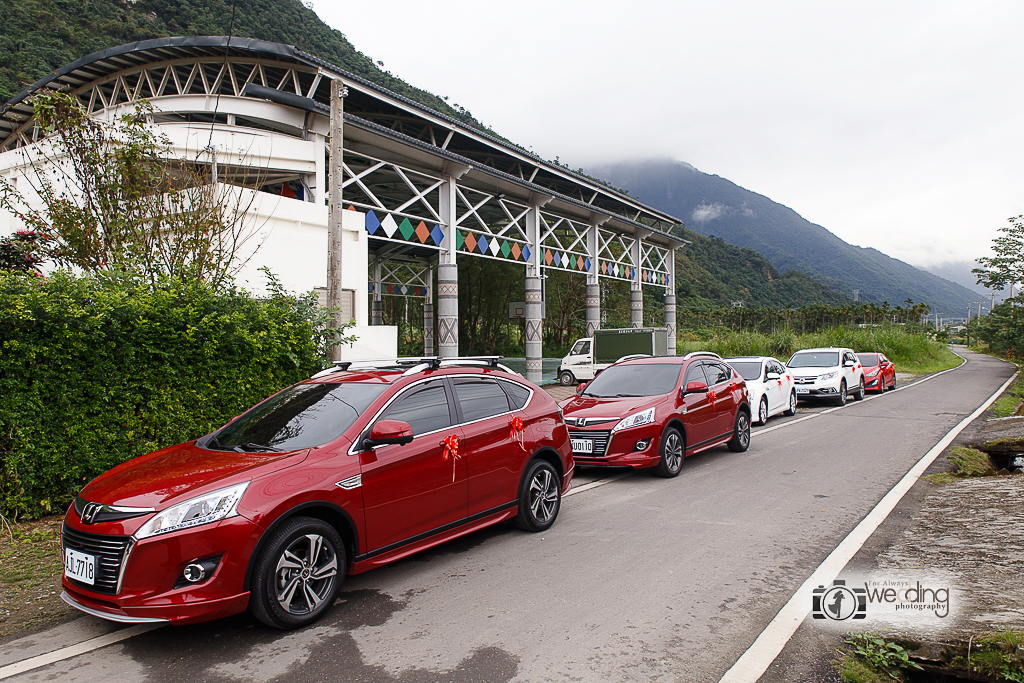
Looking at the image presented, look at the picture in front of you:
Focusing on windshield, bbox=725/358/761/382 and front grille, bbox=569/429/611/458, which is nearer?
front grille, bbox=569/429/611/458

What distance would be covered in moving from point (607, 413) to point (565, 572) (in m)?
3.78

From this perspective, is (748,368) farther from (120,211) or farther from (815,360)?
(120,211)

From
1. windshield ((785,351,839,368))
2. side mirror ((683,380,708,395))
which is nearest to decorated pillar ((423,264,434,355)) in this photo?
windshield ((785,351,839,368))

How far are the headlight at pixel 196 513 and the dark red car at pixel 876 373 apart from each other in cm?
2266

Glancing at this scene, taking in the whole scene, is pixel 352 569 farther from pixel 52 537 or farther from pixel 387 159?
pixel 387 159

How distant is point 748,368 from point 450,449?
11640mm

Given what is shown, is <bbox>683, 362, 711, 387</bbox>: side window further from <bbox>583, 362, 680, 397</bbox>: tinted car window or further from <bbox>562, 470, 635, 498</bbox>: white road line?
<bbox>562, 470, 635, 498</bbox>: white road line

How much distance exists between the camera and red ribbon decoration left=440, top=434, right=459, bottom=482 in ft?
17.2

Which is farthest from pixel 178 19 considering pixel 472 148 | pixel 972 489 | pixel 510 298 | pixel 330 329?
pixel 972 489

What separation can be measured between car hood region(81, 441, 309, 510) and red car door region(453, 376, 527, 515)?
152cm

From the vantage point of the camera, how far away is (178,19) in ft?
161

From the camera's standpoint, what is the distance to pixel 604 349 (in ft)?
82.6

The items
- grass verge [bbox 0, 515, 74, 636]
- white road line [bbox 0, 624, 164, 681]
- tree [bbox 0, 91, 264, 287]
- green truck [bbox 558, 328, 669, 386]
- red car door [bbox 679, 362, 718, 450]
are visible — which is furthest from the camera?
green truck [bbox 558, 328, 669, 386]

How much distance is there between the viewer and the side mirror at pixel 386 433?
4.60 meters
